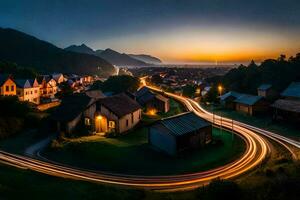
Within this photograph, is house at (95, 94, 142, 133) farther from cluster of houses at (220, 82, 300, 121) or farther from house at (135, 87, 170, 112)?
cluster of houses at (220, 82, 300, 121)

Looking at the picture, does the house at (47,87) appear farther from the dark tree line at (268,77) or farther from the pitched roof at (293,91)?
the pitched roof at (293,91)

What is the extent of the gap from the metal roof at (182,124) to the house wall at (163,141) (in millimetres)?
1011

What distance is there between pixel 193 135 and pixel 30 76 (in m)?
77.5

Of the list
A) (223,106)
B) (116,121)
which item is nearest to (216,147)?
(116,121)

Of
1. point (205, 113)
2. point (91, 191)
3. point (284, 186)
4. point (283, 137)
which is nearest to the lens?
point (284, 186)

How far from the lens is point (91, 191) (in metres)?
20.1

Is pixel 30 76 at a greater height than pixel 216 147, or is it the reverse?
pixel 30 76

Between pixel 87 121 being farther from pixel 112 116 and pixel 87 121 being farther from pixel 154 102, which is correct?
pixel 154 102

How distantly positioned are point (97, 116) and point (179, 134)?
1635cm

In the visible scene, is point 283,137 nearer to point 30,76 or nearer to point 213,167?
point 213,167

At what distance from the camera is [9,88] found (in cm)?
7156

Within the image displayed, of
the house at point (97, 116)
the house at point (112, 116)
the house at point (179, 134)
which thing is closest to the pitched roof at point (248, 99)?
the house at point (179, 134)

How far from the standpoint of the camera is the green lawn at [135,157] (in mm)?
30734

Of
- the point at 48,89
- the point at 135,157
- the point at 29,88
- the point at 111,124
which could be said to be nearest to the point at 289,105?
the point at 111,124
